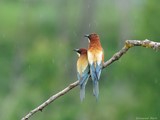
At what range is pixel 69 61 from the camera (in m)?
33.0

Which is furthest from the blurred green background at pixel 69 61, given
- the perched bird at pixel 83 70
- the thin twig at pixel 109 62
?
the thin twig at pixel 109 62

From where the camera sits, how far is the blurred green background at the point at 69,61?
23281 mm

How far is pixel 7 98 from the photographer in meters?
29.2

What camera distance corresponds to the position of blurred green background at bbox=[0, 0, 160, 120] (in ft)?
76.4

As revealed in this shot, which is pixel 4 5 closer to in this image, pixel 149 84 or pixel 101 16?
pixel 101 16

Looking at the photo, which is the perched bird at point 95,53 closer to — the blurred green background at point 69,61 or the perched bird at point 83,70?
the perched bird at point 83,70

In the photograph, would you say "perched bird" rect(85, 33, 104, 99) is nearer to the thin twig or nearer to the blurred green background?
the thin twig

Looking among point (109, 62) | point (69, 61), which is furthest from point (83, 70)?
point (69, 61)

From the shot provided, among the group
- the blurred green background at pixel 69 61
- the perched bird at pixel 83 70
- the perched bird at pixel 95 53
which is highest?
the perched bird at pixel 95 53

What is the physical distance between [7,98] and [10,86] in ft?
9.90

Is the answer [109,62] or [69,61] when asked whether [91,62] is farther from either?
[69,61]

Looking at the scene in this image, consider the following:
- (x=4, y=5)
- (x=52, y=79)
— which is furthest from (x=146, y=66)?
(x=4, y=5)

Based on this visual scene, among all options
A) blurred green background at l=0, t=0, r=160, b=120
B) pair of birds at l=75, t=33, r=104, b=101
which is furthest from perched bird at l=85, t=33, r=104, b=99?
blurred green background at l=0, t=0, r=160, b=120

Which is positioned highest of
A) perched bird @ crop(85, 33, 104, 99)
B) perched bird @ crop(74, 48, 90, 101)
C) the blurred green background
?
perched bird @ crop(85, 33, 104, 99)
